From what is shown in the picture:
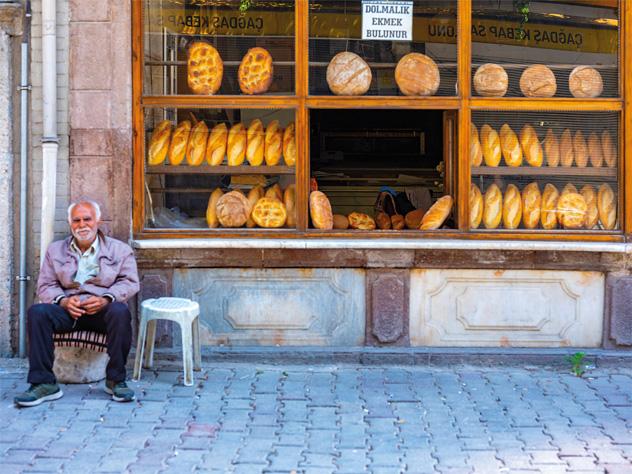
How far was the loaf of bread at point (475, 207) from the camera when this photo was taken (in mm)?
6898

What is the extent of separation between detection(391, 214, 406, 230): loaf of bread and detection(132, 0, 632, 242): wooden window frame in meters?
0.26

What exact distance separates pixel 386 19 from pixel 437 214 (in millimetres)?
1466

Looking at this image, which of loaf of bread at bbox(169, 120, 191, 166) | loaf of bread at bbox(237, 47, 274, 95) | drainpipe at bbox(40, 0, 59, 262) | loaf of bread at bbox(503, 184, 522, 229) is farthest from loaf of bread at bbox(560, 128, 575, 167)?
drainpipe at bbox(40, 0, 59, 262)

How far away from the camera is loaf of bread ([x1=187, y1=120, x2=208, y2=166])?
698 cm

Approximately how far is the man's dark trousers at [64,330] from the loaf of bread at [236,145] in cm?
155

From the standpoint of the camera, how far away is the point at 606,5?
273 inches

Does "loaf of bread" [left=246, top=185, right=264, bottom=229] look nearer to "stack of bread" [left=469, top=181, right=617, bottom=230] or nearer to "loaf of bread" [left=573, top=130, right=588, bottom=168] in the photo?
"stack of bread" [left=469, top=181, right=617, bottom=230]

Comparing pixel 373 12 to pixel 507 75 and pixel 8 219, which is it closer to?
pixel 507 75

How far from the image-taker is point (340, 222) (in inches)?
277

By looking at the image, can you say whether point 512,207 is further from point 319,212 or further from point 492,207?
point 319,212

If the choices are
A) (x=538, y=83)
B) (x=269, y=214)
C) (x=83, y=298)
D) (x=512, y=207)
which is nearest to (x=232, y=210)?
(x=269, y=214)

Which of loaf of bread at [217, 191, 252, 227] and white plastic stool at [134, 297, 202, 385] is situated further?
loaf of bread at [217, 191, 252, 227]

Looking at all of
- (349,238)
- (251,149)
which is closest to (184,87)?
(251,149)

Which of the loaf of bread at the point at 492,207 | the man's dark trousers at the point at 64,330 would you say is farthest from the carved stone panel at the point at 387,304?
the man's dark trousers at the point at 64,330
